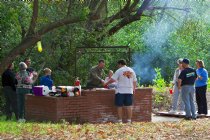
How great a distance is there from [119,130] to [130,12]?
27.8ft

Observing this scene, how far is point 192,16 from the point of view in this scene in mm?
21266

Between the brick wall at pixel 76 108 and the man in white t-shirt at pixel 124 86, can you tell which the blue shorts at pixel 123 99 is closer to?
the man in white t-shirt at pixel 124 86

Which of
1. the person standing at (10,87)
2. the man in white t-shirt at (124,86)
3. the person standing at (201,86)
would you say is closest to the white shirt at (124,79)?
the man in white t-shirt at (124,86)

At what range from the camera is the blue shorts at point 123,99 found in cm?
1509

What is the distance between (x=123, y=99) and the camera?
1517cm

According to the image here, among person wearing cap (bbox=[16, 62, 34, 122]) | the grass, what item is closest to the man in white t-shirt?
the grass

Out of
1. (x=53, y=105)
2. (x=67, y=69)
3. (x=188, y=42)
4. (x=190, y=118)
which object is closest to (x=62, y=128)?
(x=53, y=105)

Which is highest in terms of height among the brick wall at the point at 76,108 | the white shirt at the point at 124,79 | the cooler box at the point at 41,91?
the white shirt at the point at 124,79

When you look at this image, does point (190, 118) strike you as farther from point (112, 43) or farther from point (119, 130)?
point (112, 43)

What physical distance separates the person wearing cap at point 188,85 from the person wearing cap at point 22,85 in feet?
13.3

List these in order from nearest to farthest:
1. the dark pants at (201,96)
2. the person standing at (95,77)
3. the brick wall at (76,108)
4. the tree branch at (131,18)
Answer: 1. the brick wall at (76,108)
2. the person standing at (95,77)
3. the dark pants at (201,96)
4. the tree branch at (131,18)

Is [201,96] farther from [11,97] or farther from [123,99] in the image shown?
[11,97]

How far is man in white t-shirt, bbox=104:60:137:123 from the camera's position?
14852mm

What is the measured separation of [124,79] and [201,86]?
11.6ft
